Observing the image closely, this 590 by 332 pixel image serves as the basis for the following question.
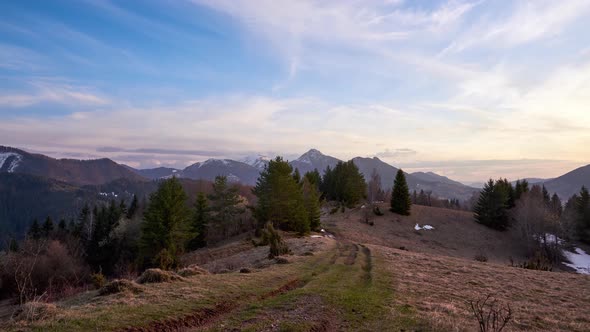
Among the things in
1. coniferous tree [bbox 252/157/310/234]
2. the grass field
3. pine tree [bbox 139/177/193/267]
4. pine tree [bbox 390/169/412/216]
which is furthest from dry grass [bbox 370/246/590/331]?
pine tree [bbox 390/169/412/216]

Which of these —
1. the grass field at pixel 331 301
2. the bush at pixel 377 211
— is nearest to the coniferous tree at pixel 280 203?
the grass field at pixel 331 301

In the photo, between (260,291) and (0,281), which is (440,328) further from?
(0,281)

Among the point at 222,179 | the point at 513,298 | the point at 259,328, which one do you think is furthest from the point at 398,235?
the point at 259,328

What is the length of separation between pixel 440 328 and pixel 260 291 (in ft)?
23.1

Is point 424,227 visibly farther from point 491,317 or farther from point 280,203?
point 491,317

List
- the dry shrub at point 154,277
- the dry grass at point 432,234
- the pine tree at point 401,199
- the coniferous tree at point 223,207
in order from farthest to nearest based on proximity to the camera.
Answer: the pine tree at point 401,199, the coniferous tree at point 223,207, the dry grass at point 432,234, the dry shrub at point 154,277

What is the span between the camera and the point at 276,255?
86.8 feet

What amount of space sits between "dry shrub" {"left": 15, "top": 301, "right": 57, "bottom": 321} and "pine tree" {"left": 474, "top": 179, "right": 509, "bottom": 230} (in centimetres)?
8126

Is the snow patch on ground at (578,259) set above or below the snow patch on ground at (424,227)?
below

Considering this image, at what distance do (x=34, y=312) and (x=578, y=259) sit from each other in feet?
253

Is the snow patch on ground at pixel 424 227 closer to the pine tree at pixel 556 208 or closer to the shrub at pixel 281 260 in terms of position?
the pine tree at pixel 556 208

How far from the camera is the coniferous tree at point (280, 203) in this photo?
158 ft

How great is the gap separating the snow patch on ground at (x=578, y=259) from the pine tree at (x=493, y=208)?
12.8 m

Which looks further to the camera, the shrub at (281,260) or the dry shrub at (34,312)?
the shrub at (281,260)
